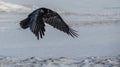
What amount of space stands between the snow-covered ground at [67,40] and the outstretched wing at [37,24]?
1.46 meters

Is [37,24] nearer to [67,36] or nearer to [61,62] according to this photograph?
[61,62]

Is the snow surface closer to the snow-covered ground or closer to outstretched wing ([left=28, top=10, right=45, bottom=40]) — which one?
the snow-covered ground

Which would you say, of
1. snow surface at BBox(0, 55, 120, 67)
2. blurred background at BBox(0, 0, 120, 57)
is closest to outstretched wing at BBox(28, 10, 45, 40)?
snow surface at BBox(0, 55, 120, 67)

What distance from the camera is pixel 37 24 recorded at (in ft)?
19.1

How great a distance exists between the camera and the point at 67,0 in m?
19.2

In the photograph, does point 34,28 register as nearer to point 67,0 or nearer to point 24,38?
point 24,38

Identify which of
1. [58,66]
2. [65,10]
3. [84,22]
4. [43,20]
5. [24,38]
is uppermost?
[65,10]

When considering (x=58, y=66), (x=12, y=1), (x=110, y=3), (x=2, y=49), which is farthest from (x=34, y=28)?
(x=110, y=3)

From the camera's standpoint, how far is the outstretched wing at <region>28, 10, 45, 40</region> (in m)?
5.70

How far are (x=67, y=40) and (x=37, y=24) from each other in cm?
462

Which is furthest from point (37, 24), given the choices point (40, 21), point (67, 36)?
point (67, 36)

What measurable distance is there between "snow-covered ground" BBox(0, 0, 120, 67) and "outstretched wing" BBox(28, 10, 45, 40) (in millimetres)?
1464

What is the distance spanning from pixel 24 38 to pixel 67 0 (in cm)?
878

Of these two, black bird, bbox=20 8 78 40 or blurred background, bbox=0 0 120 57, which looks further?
blurred background, bbox=0 0 120 57
